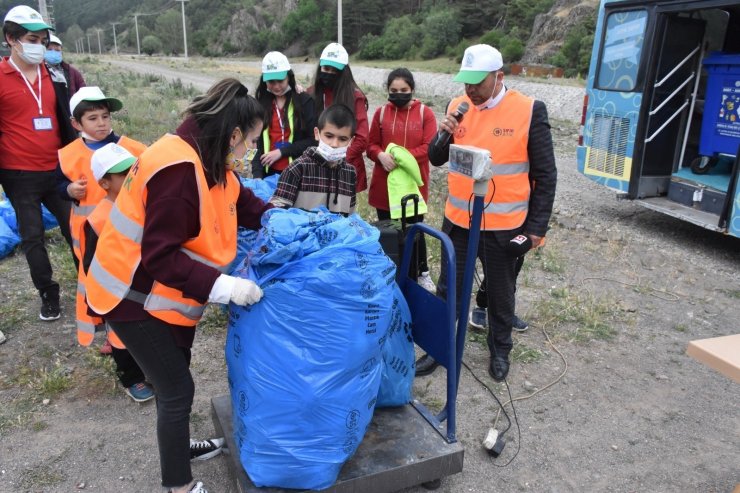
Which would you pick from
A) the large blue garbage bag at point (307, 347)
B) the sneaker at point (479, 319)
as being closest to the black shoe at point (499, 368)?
the sneaker at point (479, 319)

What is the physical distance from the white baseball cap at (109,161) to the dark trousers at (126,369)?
99 cm

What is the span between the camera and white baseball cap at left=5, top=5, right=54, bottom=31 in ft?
11.9

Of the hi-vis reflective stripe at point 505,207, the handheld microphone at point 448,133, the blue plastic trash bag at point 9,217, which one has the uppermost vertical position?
the handheld microphone at point 448,133

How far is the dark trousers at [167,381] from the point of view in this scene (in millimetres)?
2086

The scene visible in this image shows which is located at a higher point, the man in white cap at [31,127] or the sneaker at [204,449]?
the man in white cap at [31,127]

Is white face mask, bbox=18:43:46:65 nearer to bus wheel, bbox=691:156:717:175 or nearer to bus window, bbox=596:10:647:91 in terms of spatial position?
bus window, bbox=596:10:647:91

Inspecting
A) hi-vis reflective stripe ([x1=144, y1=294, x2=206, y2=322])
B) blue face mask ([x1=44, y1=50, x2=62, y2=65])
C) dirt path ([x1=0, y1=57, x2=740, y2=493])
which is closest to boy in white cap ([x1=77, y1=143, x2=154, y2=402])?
dirt path ([x1=0, y1=57, x2=740, y2=493])

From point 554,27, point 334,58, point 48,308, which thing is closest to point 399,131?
point 334,58

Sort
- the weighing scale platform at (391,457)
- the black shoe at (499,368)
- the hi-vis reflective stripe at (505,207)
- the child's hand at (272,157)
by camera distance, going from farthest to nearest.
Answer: the child's hand at (272,157) → the black shoe at (499,368) → the hi-vis reflective stripe at (505,207) → the weighing scale platform at (391,457)

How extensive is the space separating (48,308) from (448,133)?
10.3 feet

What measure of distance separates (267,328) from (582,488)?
1.68 m

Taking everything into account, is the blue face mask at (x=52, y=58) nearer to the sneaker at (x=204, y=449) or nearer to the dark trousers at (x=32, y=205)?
the dark trousers at (x=32, y=205)

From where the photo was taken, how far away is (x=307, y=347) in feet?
6.82

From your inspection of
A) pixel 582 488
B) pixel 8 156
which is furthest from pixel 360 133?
pixel 582 488
